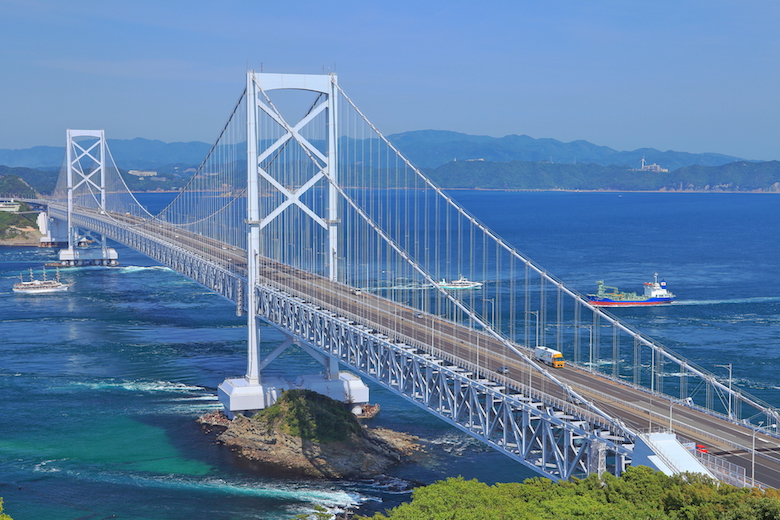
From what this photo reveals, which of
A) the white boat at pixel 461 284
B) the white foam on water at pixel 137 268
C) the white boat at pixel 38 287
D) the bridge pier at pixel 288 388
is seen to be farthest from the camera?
the white foam on water at pixel 137 268

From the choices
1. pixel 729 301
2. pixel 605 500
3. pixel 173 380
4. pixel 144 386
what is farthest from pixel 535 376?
pixel 729 301

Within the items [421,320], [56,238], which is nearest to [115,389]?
[421,320]

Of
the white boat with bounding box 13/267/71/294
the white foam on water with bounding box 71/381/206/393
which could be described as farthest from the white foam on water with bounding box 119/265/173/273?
the white foam on water with bounding box 71/381/206/393

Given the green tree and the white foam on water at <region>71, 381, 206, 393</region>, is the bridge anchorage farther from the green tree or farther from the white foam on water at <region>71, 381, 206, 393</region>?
the white foam on water at <region>71, 381, 206, 393</region>

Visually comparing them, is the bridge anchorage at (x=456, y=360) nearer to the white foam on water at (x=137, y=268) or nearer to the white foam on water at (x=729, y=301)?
the white foam on water at (x=729, y=301)

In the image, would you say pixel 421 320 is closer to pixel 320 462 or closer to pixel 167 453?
pixel 320 462

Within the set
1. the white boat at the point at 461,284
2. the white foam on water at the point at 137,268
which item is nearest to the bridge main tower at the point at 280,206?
the white boat at the point at 461,284

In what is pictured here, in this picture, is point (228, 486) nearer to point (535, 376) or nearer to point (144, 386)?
point (535, 376)
